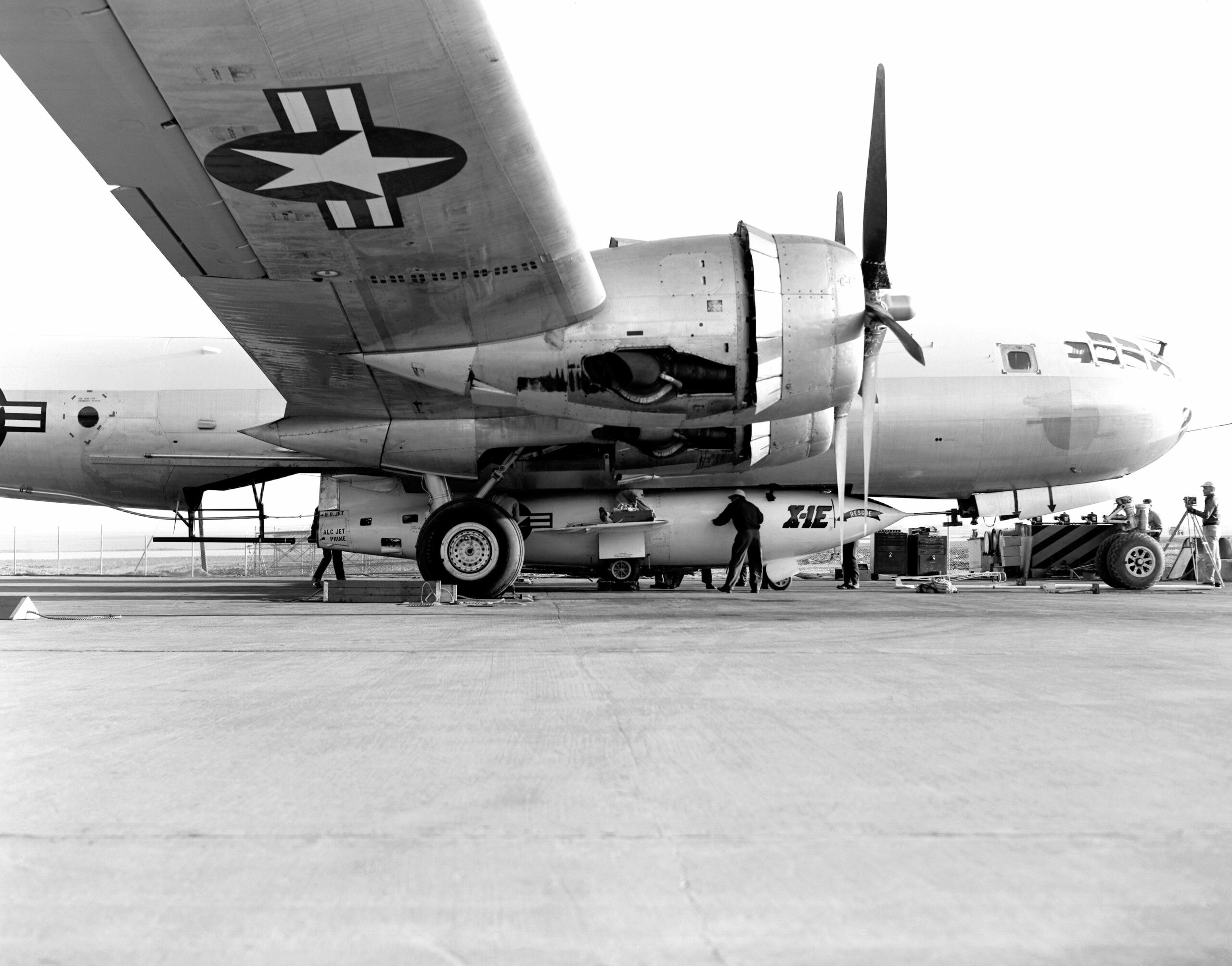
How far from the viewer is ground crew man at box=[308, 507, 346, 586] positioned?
14.4 meters

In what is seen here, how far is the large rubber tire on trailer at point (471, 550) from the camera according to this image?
1190 cm

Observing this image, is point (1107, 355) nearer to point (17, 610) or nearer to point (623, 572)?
point (623, 572)

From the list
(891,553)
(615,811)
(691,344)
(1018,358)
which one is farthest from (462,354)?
(891,553)

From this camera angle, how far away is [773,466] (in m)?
13.1

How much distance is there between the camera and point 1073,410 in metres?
13.8

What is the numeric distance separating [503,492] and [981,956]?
1271 cm

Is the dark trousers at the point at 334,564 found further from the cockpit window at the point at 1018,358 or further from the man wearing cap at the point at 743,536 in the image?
the cockpit window at the point at 1018,358

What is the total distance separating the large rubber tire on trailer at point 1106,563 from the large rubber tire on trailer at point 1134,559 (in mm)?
14

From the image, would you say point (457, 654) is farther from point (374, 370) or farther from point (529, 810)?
point (374, 370)

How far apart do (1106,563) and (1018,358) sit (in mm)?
3966

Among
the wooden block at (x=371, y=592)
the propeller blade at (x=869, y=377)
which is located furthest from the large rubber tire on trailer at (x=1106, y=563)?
the wooden block at (x=371, y=592)

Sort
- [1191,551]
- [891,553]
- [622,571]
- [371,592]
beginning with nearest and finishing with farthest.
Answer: [371,592] → [622,571] → [1191,551] → [891,553]

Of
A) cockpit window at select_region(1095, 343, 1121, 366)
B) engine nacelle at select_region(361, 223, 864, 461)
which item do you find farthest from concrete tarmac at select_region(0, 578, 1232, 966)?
cockpit window at select_region(1095, 343, 1121, 366)

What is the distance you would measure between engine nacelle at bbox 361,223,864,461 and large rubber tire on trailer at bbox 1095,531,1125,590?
7690mm
